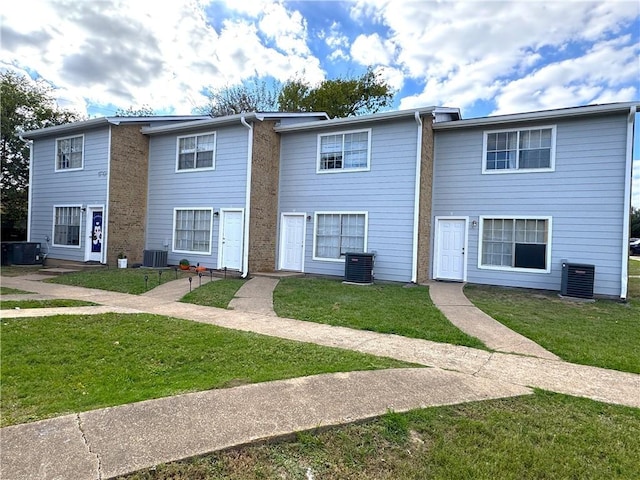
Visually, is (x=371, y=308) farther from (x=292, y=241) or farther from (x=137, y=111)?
(x=137, y=111)

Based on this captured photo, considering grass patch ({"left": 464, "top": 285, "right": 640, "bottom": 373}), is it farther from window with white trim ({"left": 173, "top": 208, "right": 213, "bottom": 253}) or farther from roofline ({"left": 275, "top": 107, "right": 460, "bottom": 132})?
window with white trim ({"left": 173, "top": 208, "right": 213, "bottom": 253})

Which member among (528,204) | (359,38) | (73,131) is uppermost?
(359,38)

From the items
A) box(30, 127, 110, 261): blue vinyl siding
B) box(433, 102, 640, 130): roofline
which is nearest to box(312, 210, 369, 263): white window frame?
box(433, 102, 640, 130): roofline

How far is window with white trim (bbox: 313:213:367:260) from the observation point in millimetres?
13305

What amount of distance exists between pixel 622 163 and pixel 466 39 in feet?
17.9

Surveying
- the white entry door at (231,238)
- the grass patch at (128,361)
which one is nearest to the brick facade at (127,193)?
the white entry door at (231,238)

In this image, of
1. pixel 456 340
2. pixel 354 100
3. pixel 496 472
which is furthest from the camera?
pixel 354 100

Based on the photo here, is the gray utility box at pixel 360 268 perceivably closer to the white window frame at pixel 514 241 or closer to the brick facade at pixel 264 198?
the brick facade at pixel 264 198

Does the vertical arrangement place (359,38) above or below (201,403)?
above

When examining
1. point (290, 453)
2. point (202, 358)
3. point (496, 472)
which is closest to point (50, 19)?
point (202, 358)

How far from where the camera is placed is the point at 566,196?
11.4 m

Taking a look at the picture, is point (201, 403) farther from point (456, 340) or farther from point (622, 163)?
point (622, 163)

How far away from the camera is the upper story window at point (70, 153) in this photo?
622 inches

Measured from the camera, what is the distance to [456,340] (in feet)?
20.2
